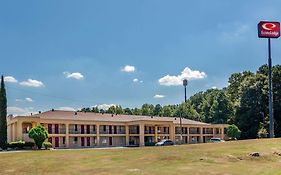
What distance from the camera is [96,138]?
78500 mm

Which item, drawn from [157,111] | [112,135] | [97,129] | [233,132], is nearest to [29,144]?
[97,129]

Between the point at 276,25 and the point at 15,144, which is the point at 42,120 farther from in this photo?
the point at 276,25

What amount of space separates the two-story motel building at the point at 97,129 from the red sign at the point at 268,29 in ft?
110

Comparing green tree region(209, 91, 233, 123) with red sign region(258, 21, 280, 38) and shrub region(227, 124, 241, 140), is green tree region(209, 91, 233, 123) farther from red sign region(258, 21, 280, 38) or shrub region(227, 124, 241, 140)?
red sign region(258, 21, 280, 38)

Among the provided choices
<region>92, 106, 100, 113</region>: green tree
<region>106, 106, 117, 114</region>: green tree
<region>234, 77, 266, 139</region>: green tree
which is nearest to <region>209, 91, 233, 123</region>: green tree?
<region>234, 77, 266, 139</region>: green tree

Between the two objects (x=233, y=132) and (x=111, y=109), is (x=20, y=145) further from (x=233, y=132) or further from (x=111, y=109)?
(x=111, y=109)

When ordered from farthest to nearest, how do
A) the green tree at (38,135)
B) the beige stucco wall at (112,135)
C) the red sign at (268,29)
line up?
1. the beige stucco wall at (112,135)
2. the green tree at (38,135)
3. the red sign at (268,29)

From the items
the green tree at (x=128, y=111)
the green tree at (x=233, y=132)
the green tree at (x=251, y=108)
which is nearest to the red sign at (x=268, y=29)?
the green tree at (x=251, y=108)

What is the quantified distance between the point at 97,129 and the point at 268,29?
38.5 meters

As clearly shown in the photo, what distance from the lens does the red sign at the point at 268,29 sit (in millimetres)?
54438

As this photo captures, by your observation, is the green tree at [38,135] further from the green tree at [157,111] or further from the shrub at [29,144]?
the green tree at [157,111]

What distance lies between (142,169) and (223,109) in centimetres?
9706

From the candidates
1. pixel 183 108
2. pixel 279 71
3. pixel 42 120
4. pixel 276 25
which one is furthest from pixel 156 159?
pixel 183 108

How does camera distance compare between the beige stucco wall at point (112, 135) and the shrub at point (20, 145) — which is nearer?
the shrub at point (20, 145)
